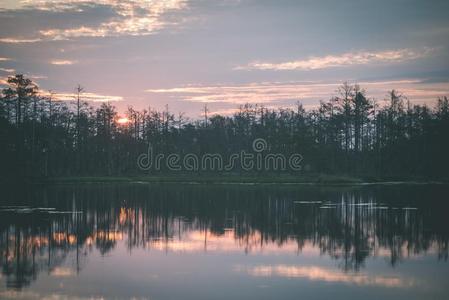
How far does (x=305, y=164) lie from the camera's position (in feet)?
319

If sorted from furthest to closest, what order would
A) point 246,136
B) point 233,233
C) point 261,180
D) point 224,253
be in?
point 246,136
point 261,180
point 233,233
point 224,253

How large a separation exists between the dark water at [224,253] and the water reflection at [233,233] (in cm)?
5

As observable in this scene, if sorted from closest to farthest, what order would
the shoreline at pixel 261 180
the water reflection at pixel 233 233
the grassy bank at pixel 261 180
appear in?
1. the water reflection at pixel 233 233
2. the shoreline at pixel 261 180
3. the grassy bank at pixel 261 180

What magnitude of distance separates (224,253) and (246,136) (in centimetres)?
9265

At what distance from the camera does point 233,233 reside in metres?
28.1

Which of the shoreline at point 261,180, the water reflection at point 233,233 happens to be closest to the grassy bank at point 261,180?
the shoreline at point 261,180

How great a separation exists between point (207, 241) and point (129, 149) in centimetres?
8549

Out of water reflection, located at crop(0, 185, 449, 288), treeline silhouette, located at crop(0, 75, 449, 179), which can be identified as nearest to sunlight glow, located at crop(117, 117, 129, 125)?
treeline silhouette, located at crop(0, 75, 449, 179)

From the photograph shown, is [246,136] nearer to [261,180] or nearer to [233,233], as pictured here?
[261,180]

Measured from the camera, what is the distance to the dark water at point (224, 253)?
15961 millimetres

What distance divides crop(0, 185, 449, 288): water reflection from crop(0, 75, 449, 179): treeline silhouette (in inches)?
1865

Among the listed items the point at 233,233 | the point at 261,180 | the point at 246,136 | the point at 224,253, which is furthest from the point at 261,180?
the point at 224,253

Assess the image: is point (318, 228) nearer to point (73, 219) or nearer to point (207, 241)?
point (207, 241)

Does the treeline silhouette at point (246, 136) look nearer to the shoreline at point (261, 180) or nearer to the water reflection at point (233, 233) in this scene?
the shoreline at point (261, 180)
